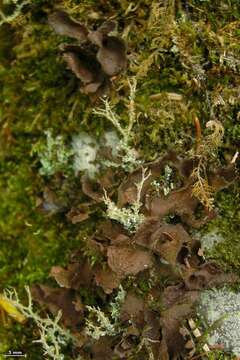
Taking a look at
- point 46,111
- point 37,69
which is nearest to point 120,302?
point 46,111

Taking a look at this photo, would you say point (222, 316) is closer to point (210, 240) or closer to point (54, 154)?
point (210, 240)

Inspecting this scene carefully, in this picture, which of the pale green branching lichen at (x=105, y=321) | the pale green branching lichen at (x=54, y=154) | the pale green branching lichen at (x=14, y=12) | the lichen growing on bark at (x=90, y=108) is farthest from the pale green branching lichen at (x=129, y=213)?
the pale green branching lichen at (x=14, y=12)

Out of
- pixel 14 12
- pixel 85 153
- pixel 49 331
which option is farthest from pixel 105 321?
pixel 14 12

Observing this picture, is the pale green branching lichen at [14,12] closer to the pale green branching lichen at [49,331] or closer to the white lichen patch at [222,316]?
the pale green branching lichen at [49,331]

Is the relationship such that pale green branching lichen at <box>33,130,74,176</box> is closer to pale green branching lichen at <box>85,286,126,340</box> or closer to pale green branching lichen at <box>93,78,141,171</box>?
pale green branching lichen at <box>93,78,141,171</box>

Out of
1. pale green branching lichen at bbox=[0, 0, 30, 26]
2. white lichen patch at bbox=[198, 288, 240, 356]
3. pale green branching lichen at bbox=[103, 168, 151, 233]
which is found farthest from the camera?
pale green branching lichen at bbox=[0, 0, 30, 26]

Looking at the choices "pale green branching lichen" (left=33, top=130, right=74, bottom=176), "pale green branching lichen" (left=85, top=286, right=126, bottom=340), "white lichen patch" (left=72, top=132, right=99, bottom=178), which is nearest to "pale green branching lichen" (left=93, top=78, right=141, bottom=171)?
"white lichen patch" (left=72, top=132, right=99, bottom=178)
